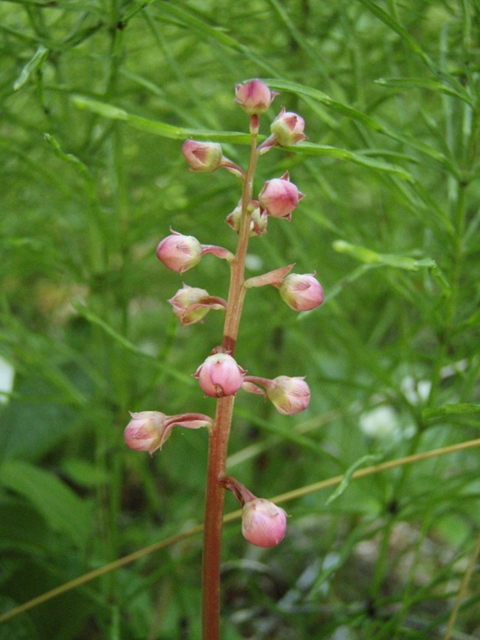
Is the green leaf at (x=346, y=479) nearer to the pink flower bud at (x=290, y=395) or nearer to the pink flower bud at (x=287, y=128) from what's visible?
the pink flower bud at (x=290, y=395)

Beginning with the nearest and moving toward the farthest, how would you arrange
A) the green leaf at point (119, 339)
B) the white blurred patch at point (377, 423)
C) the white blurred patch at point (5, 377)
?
1. the green leaf at point (119, 339)
2. the white blurred patch at point (5, 377)
3. the white blurred patch at point (377, 423)

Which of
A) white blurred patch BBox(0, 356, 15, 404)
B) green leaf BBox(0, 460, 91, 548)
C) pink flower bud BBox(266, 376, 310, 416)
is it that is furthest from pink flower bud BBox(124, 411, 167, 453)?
white blurred patch BBox(0, 356, 15, 404)

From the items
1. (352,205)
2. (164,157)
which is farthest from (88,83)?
(352,205)

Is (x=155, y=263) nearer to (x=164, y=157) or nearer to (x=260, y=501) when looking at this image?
(x=164, y=157)

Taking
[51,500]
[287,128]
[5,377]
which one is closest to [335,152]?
[287,128]

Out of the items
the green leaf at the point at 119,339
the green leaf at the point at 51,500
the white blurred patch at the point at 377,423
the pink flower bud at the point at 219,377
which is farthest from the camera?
the white blurred patch at the point at 377,423

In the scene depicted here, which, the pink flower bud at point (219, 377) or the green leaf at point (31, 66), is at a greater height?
the green leaf at point (31, 66)

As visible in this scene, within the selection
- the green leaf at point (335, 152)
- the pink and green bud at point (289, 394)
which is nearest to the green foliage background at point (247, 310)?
the green leaf at point (335, 152)
